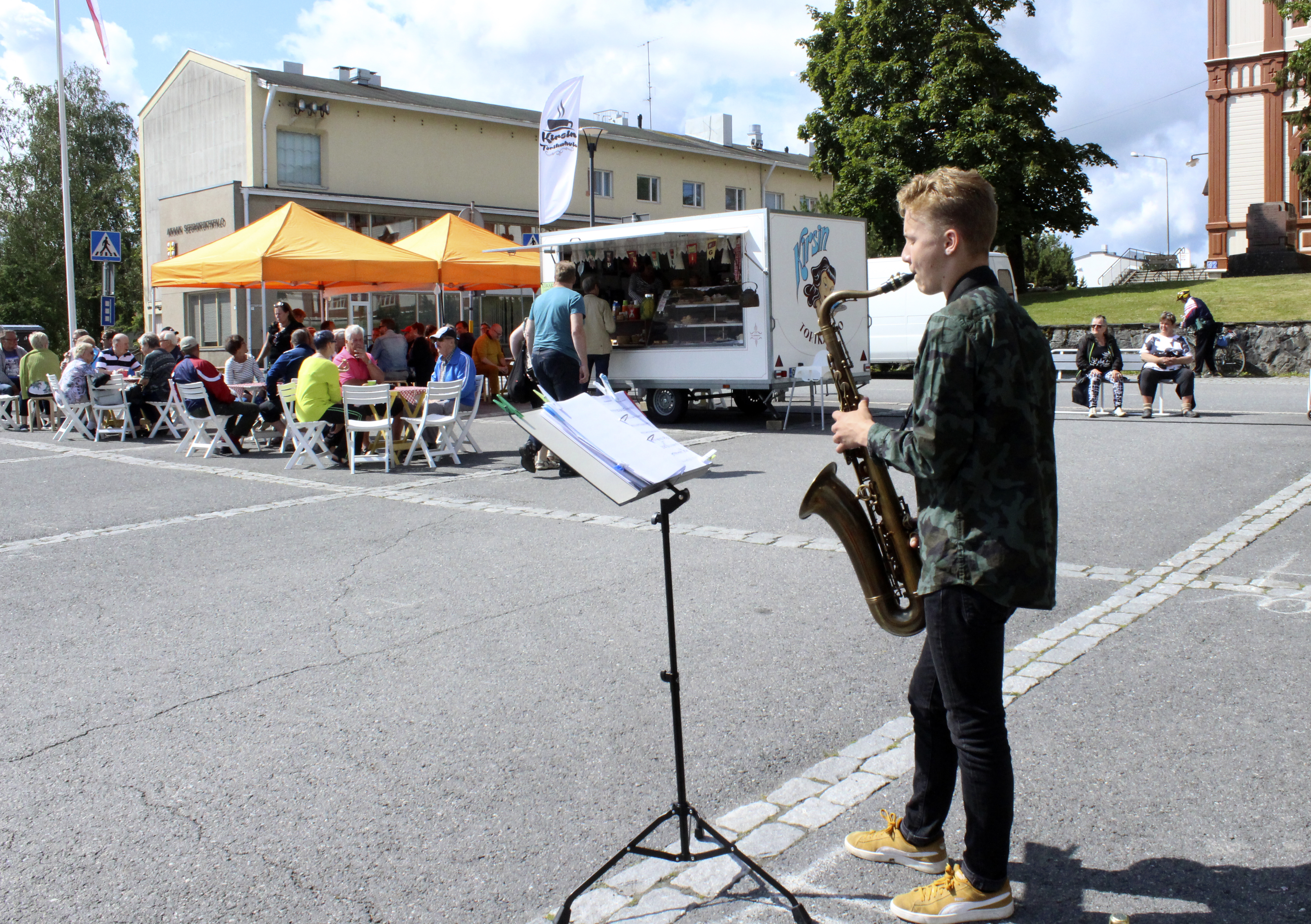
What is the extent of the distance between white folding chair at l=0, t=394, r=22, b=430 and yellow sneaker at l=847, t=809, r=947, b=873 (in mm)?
17549

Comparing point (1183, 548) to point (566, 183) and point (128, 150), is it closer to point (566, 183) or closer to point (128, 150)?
point (566, 183)

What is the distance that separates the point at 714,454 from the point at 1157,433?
443 inches

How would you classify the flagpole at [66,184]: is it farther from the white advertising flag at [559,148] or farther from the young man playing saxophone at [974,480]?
the young man playing saxophone at [974,480]

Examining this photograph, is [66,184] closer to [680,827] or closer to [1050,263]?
[680,827]

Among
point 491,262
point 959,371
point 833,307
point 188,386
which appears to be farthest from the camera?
point 491,262

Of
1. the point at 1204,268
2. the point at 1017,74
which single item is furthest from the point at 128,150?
the point at 1204,268

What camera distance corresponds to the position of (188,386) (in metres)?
12.6

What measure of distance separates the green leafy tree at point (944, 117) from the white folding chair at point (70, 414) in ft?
83.6

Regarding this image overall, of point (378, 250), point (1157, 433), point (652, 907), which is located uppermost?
point (378, 250)

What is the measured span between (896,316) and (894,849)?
2180 cm

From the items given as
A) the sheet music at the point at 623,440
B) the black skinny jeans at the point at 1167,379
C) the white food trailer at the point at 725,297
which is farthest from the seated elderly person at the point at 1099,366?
the sheet music at the point at 623,440

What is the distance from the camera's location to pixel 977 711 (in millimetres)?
2594

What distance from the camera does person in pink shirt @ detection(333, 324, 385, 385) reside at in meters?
12.0

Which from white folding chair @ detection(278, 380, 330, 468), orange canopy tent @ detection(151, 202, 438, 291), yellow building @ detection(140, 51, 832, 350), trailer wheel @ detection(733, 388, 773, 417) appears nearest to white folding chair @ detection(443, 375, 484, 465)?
white folding chair @ detection(278, 380, 330, 468)
